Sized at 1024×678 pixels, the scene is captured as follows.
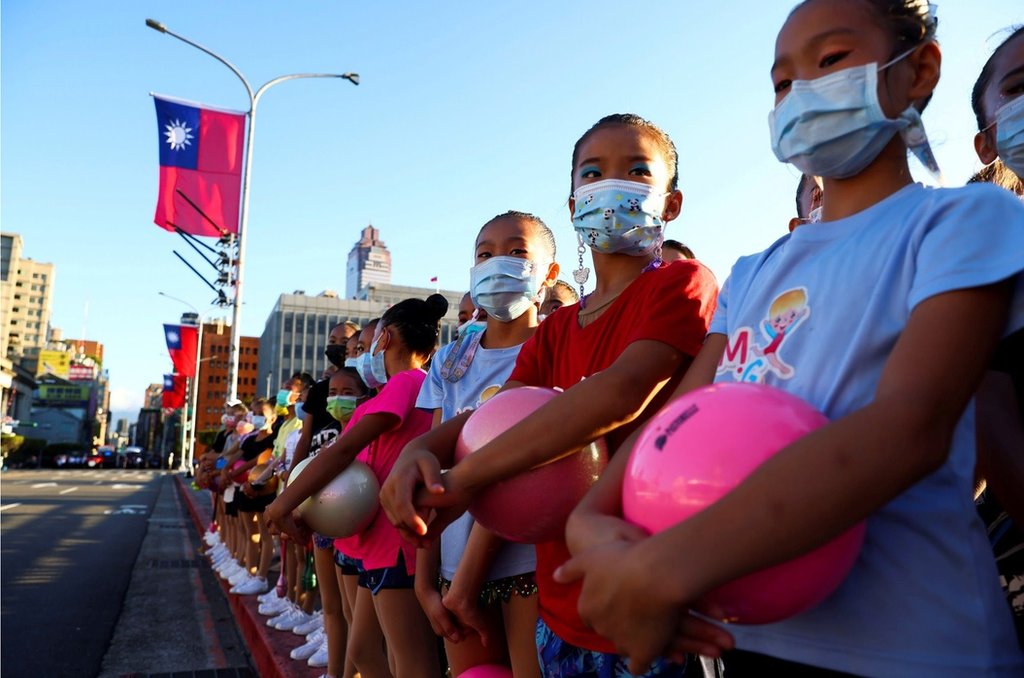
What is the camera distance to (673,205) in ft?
7.06

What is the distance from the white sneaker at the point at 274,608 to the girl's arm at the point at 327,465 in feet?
12.8

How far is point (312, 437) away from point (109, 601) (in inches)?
187

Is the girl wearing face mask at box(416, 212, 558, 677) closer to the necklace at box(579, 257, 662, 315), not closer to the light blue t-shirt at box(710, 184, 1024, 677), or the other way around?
the necklace at box(579, 257, 662, 315)

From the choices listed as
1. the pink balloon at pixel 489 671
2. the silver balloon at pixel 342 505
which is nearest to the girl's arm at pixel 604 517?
the pink balloon at pixel 489 671

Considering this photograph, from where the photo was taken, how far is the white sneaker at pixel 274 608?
669 centimetres

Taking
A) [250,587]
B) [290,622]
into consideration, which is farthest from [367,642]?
[250,587]

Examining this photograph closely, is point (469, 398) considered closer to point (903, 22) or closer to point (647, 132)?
point (647, 132)

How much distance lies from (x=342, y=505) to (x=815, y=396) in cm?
243

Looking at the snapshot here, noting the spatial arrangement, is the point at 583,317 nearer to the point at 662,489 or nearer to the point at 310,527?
the point at 662,489

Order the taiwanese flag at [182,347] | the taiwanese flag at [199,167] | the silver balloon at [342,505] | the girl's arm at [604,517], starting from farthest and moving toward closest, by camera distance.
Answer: the taiwanese flag at [182,347] → the taiwanese flag at [199,167] → the silver balloon at [342,505] → the girl's arm at [604,517]

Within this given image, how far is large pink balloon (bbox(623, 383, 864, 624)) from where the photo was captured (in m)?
1.00

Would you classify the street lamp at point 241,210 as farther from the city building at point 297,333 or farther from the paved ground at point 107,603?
the city building at point 297,333

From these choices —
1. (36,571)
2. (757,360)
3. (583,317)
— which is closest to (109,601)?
(36,571)

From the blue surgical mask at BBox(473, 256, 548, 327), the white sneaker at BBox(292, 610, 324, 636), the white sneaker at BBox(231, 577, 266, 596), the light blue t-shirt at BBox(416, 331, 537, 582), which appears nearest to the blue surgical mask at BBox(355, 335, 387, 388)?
the light blue t-shirt at BBox(416, 331, 537, 582)
